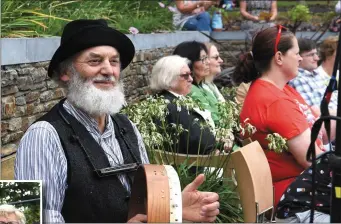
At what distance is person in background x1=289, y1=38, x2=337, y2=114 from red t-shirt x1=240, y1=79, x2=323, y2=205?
1.60m

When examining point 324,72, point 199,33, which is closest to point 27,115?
point 324,72

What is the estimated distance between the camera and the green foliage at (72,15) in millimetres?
6180

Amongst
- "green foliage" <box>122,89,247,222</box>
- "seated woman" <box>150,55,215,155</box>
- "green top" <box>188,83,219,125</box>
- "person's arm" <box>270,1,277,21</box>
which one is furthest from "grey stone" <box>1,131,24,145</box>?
"person's arm" <box>270,1,277,21</box>

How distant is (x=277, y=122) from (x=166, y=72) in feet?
4.63

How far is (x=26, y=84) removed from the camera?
18.8ft

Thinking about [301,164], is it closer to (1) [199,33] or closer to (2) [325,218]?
(2) [325,218]

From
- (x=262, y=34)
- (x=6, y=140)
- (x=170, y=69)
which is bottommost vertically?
(x=6, y=140)

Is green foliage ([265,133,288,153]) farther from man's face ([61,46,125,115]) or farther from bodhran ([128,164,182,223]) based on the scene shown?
bodhran ([128,164,182,223])

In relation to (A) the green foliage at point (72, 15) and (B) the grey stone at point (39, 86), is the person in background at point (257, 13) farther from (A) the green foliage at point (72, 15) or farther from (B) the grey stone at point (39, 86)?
(B) the grey stone at point (39, 86)

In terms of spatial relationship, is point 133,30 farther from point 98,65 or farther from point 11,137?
point 98,65

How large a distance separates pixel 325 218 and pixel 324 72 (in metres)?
4.05

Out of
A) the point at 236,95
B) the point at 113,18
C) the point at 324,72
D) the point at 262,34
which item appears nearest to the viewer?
the point at 262,34

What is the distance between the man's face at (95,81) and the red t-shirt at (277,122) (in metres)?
1.75

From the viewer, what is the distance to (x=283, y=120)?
477 centimetres
